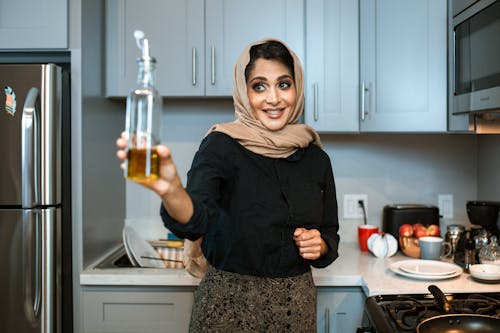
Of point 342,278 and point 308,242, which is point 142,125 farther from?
point 342,278

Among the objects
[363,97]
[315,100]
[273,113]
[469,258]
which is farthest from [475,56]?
[273,113]

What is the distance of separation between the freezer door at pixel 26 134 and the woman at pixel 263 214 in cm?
74

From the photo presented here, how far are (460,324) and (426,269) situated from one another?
603 millimetres

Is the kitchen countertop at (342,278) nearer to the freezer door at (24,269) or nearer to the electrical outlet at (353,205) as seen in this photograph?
the freezer door at (24,269)

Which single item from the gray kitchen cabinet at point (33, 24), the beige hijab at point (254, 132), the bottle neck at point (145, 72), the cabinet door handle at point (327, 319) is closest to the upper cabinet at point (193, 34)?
the gray kitchen cabinet at point (33, 24)

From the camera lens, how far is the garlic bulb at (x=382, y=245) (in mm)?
2094

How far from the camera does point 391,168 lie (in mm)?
2457

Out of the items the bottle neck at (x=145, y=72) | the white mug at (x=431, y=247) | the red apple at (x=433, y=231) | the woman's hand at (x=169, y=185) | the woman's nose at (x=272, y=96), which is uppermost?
the woman's nose at (x=272, y=96)

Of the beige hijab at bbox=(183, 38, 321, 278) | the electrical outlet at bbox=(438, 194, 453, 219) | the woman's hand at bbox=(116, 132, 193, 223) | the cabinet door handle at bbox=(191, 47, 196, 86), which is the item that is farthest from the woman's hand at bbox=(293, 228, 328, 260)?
the electrical outlet at bbox=(438, 194, 453, 219)

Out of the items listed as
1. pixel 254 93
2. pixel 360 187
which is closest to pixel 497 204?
pixel 360 187

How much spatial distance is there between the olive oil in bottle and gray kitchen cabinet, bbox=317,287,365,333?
127 cm

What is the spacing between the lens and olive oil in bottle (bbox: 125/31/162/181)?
0.71 meters

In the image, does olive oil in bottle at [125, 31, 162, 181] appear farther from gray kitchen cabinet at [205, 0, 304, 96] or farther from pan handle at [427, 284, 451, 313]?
gray kitchen cabinet at [205, 0, 304, 96]

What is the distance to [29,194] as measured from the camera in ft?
5.81
